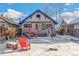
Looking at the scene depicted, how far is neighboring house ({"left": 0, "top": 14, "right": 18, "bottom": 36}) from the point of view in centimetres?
622

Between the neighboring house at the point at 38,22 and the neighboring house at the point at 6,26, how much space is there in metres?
0.18

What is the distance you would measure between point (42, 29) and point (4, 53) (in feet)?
3.19

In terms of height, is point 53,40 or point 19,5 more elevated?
point 19,5

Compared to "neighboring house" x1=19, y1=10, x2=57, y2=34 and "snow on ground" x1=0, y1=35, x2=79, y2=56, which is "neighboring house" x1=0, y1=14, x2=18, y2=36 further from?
"snow on ground" x1=0, y1=35, x2=79, y2=56

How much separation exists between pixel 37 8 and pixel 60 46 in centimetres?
96

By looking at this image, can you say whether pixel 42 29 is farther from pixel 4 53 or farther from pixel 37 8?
pixel 4 53

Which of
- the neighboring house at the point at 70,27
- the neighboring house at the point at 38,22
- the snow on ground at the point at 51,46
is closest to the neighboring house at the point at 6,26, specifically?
the neighboring house at the point at 38,22

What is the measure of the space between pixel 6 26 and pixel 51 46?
106 centimetres

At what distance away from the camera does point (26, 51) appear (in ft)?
20.2

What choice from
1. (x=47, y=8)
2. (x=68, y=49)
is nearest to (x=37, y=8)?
(x=47, y=8)

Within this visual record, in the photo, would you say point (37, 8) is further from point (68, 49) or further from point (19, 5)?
point (68, 49)

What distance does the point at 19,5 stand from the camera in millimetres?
6141

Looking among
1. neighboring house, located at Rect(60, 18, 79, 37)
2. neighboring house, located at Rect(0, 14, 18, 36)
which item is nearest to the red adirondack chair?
neighboring house, located at Rect(0, 14, 18, 36)

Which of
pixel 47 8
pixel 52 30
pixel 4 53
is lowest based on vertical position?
pixel 4 53
